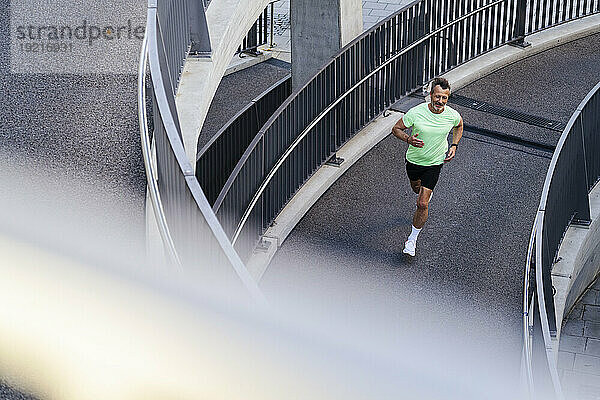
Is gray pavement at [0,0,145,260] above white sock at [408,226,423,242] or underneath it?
above

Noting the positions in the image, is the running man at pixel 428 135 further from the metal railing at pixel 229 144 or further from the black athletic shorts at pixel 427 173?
the metal railing at pixel 229 144

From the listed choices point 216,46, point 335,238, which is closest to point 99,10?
point 216,46

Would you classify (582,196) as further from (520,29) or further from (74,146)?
(74,146)

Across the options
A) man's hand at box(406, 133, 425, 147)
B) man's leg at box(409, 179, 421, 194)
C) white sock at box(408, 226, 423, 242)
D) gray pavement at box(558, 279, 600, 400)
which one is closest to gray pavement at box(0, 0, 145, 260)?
man's hand at box(406, 133, 425, 147)

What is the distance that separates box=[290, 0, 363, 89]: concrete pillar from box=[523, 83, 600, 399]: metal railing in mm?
3973

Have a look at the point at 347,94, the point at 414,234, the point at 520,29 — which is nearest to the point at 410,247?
the point at 414,234

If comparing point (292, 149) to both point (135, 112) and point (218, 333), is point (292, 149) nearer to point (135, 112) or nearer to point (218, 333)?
point (135, 112)

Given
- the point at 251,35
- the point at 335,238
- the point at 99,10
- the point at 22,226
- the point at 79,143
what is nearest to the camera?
the point at 22,226

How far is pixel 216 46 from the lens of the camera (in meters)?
9.82

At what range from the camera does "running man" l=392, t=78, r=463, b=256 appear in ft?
33.8

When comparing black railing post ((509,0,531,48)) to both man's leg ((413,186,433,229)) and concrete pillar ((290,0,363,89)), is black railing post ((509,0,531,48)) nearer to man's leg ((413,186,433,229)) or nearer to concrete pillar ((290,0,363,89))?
concrete pillar ((290,0,363,89))

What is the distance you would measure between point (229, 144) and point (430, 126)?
4.24 metres

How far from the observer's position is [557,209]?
10.8m

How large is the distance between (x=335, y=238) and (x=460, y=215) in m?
1.64
